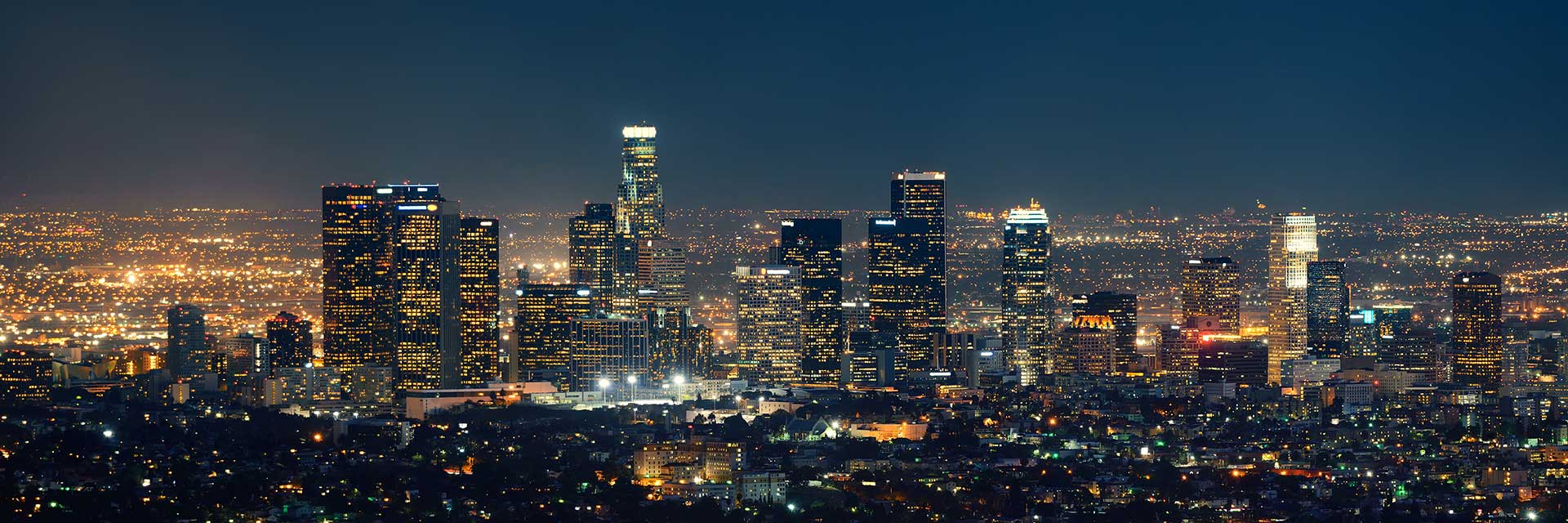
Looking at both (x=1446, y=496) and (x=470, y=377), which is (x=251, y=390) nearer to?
(x=470, y=377)

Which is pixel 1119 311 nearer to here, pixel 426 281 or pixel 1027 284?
pixel 1027 284

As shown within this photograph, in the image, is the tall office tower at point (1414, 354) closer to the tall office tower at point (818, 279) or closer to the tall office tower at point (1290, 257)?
the tall office tower at point (1290, 257)

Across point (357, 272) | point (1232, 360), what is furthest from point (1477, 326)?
point (357, 272)

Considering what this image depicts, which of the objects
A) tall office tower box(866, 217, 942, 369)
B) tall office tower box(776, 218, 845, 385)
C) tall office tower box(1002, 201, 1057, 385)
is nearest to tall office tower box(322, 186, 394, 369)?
tall office tower box(776, 218, 845, 385)

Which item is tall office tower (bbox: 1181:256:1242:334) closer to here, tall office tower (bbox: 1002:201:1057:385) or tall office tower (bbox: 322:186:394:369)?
tall office tower (bbox: 1002:201:1057:385)

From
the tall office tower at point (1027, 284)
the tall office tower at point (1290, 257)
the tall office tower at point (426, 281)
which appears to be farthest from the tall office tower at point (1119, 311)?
the tall office tower at point (426, 281)

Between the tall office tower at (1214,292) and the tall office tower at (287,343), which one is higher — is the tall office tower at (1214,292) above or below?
above
